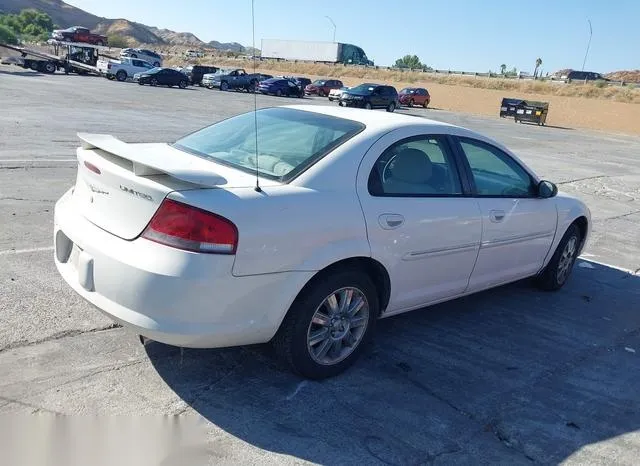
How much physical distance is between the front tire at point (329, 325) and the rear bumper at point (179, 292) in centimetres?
13

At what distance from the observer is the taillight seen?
3.05m

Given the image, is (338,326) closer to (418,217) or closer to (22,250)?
(418,217)

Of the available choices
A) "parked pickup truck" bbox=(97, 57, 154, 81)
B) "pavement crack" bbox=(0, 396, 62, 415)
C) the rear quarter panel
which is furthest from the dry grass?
"pavement crack" bbox=(0, 396, 62, 415)

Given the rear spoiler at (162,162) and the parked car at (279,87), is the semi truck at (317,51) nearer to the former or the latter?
the parked car at (279,87)

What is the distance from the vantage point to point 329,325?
3680 millimetres

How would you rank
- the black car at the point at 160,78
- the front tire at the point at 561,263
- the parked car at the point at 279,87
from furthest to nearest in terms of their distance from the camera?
the parked car at the point at 279,87 → the black car at the point at 160,78 → the front tire at the point at 561,263

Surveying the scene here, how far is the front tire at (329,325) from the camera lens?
3479mm

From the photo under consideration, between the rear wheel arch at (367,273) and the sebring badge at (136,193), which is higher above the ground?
the sebring badge at (136,193)

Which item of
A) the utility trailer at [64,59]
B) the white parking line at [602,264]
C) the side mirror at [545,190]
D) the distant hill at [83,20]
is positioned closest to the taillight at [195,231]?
the side mirror at [545,190]

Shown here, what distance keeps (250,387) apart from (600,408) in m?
2.16

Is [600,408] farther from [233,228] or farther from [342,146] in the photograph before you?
[233,228]

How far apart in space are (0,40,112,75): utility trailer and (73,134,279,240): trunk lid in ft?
148

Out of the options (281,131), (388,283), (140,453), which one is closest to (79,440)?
(140,453)

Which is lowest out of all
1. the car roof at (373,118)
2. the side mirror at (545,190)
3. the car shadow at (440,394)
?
the car shadow at (440,394)
